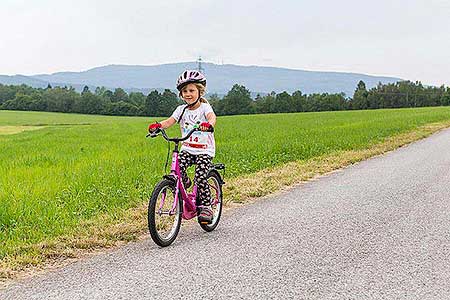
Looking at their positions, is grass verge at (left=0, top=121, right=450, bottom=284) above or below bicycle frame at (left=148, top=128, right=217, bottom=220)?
below

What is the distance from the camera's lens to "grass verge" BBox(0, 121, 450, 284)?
533cm

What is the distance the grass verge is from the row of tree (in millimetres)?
64769

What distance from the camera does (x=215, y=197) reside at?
693 cm

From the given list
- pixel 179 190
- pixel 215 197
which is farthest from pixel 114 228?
pixel 215 197

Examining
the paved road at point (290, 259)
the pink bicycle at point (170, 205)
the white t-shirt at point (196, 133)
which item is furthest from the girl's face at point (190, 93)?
the paved road at point (290, 259)

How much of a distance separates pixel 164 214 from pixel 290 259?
1.35 metres

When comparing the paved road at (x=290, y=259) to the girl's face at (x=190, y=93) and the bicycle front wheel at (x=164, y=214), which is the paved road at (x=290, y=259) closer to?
the bicycle front wheel at (x=164, y=214)

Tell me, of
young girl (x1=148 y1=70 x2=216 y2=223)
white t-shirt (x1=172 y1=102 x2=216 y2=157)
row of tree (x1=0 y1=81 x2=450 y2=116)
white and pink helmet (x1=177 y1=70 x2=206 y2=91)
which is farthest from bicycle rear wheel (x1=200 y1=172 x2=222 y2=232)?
row of tree (x1=0 y1=81 x2=450 y2=116)

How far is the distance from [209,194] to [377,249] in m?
1.88

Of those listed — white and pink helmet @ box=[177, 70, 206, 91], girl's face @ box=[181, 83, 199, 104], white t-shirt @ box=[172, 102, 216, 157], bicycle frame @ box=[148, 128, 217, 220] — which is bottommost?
bicycle frame @ box=[148, 128, 217, 220]

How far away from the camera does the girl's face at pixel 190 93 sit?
20.5 feet

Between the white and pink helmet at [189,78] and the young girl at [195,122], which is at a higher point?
the white and pink helmet at [189,78]

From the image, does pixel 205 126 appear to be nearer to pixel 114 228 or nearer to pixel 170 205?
pixel 170 205

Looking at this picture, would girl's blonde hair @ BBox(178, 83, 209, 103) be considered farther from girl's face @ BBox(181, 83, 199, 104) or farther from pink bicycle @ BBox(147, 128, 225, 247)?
pink bicycle @ BBox(147, 128, 225, 247)
